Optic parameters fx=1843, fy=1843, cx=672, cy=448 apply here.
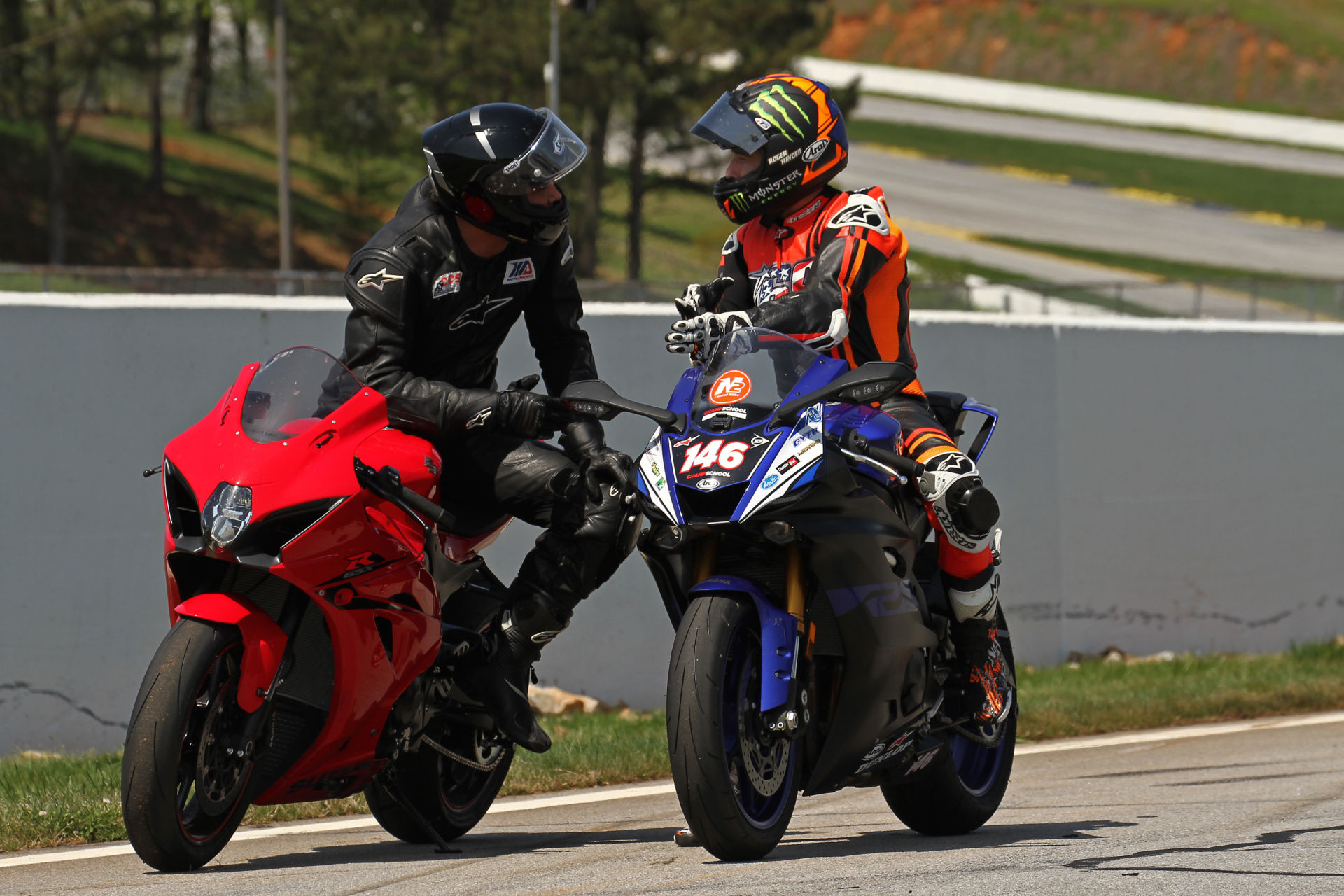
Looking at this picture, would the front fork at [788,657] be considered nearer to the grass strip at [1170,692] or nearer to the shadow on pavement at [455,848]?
the shadow on pavement at [455,848]

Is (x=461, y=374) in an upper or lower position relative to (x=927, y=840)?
upper

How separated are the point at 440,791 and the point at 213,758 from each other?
40.5 inches

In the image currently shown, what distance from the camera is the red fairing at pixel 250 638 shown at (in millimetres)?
4516

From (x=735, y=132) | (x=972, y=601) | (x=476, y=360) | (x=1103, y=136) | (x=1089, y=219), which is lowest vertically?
(x=1089, y=219)

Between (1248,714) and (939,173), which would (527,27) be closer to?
(939,173)

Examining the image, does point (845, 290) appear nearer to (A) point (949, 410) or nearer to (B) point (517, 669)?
(A) point (949, 410)

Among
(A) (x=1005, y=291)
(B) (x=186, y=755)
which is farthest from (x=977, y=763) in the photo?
(A) (x=1005, y=291)

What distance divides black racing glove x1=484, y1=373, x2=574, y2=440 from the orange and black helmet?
3.27ft

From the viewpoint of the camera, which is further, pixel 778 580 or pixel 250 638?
pixel 778 580

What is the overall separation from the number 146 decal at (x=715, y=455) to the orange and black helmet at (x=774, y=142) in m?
1.23

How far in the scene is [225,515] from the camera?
175 inches

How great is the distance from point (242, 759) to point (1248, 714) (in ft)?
19.9

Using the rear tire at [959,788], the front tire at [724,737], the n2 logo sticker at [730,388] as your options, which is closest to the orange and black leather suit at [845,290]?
the n2 logo sticker at [730,388]

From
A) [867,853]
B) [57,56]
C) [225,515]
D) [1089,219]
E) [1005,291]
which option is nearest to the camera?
[225,515]
